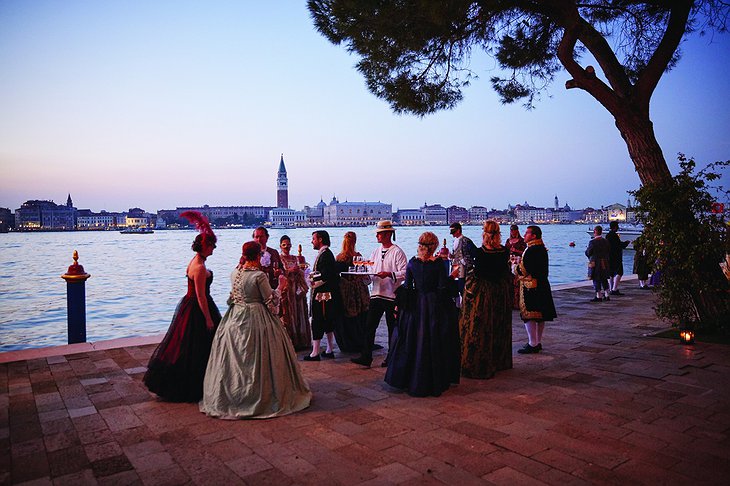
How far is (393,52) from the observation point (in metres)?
7.85

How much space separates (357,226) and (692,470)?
542 ft

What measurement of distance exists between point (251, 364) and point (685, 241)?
203 inches

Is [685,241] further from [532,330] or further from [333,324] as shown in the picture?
[333,324]

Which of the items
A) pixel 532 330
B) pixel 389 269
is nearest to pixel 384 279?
pixel 389 269

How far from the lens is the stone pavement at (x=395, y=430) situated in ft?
9.76

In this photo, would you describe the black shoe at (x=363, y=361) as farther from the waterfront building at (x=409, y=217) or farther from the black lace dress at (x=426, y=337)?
the waterfront building at (x=409, y=217)

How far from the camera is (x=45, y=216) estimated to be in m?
144

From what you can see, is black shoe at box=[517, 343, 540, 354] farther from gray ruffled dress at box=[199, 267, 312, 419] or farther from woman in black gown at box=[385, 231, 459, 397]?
gray ruffled dress at box=[199, 267, 312, 419]

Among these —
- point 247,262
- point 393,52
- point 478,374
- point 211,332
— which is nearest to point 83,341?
point 211,332

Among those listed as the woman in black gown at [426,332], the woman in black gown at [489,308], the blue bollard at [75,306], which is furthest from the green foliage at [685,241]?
the blue bollard at [75,306]

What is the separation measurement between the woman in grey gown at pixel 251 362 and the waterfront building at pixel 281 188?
15942 cm

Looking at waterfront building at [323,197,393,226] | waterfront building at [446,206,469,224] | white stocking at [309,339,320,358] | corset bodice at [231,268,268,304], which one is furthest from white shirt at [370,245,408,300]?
waterfront building at [446,206,469,224]

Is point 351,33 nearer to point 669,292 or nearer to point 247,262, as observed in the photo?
point 247,262

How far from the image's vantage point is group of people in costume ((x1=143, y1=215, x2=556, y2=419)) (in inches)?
160
